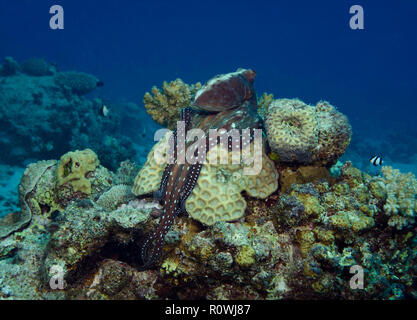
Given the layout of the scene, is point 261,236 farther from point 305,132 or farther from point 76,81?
point 76,81

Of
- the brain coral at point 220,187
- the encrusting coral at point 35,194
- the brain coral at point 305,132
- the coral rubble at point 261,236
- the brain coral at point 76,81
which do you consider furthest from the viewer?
the brain coral at point 76,81

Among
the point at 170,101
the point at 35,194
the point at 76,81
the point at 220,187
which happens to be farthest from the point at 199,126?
the point at 76,81

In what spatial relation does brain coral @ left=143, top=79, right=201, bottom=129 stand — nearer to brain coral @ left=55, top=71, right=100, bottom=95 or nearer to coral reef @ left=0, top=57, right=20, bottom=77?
brain coral @ left=55, top=71, right=100, bottom=95

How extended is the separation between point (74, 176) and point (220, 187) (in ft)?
15.1

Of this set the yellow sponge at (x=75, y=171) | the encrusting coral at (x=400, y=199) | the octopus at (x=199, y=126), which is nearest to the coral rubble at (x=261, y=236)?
the encrusting coral at (x=400, y=199)

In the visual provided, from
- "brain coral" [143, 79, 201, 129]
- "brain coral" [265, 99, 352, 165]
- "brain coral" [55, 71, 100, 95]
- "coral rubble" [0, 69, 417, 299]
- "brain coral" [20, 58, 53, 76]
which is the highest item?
"brain coral" [20, 58, 53, 76]

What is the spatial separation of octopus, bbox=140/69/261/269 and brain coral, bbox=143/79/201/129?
2.08 m

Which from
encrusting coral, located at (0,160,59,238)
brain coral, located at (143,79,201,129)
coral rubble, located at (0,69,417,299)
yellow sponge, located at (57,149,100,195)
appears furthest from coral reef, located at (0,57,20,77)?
coral rubble, located at (0,69,417,299)

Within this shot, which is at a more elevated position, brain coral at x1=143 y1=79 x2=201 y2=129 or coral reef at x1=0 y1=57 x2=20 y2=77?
coral reef at x1=0 y1=57 x2=20 y2=77

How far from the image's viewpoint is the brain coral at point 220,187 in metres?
4.34

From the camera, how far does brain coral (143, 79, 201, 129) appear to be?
746cm

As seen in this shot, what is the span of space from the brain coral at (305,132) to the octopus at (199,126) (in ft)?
1.99

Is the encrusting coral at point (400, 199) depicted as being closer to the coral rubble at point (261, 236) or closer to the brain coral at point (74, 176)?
the coral rubble at point (261, 236)
